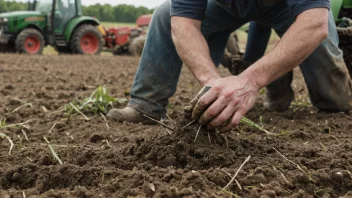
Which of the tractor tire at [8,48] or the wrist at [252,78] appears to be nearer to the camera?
the wrist at [252,78]

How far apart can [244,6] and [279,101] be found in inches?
40.9

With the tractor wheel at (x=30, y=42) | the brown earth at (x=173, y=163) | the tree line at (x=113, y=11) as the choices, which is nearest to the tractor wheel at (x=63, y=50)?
the tractor wheel at (x=30, y=42)

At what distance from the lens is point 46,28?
1249 cm

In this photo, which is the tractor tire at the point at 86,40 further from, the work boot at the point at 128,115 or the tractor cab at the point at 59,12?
the work boot at the point at 128,115

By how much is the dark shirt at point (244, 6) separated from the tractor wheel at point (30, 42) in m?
9.55

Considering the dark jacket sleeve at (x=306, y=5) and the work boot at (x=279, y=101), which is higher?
the dark jacket sleeve at (x=306, y=5)

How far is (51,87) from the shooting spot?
5.10 m

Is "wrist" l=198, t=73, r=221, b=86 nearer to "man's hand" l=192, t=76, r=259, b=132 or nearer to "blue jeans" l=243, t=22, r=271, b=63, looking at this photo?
"man's hand" l=192, t=76, r=259, b=132

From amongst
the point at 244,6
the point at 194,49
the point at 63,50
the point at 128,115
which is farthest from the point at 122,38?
the point at 194,49

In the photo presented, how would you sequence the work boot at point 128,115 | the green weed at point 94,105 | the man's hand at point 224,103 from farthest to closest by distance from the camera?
the green weed at point 94,105 → the work boot at point 128,115 → the man's hand at point 224,103

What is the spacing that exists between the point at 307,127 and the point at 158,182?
166cm

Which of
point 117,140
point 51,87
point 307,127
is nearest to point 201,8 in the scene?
point 117,140

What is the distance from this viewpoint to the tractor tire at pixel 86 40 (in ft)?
41.8

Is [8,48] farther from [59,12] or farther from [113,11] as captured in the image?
[113,11]
